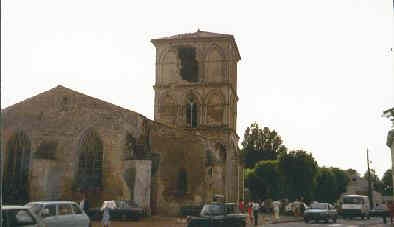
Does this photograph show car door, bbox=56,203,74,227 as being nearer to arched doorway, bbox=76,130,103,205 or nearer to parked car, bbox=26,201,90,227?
parked car, bbox=26,201,90,227

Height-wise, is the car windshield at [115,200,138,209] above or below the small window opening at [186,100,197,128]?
below

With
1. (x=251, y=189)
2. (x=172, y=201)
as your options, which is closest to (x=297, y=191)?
(x=251, y=189)

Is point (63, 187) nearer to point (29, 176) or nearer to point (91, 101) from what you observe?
point (29, 176)

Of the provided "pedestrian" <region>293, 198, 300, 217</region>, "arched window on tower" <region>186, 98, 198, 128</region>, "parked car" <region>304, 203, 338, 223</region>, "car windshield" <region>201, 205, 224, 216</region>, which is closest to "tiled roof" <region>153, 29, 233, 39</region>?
"arched window on tower" <region>186, 98, 198, 128</region>

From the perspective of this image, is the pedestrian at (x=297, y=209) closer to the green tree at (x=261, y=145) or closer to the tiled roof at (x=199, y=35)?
the tiled roof at (x=199, y=35)

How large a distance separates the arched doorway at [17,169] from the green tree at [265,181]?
31.8 m

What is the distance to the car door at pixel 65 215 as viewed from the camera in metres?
15.7

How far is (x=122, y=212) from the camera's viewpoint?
27.8 metres

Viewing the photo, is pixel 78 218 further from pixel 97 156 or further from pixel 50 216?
pixel 97 156

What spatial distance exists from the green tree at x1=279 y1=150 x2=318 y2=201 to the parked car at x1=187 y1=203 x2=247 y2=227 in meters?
30.5

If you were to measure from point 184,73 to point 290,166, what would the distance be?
1618 cm

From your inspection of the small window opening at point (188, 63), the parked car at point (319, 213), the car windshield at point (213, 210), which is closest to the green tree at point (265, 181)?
the small window opening at point (188, 63)

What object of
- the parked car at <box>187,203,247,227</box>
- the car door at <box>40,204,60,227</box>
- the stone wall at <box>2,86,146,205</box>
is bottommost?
the parked car at <box>187,203,247,227</box>

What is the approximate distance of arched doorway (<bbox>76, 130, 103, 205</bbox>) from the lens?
31.1m
